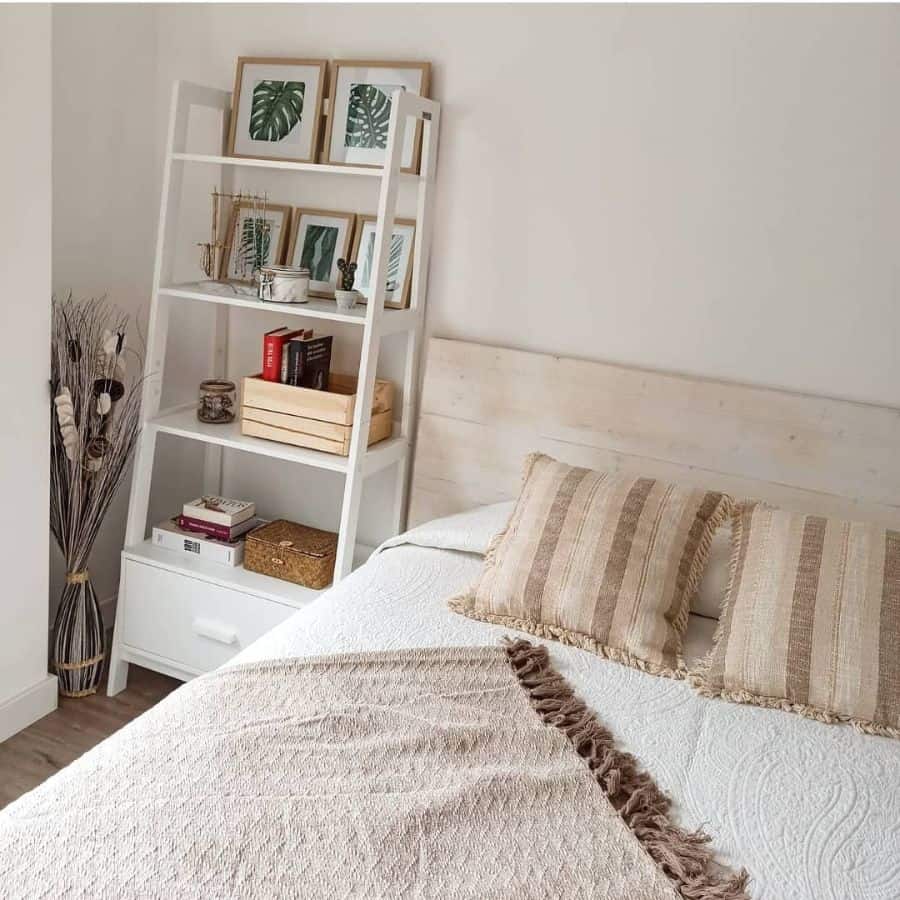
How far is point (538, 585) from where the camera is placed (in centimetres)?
207

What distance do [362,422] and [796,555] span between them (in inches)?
41.0

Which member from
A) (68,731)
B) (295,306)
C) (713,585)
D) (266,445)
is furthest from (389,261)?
(68,731)

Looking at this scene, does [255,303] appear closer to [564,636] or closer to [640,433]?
[640,433]

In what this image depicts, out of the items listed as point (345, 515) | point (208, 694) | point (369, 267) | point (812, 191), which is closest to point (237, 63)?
point (369, 267)

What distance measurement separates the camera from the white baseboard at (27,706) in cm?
246

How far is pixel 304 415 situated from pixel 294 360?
0.53ft

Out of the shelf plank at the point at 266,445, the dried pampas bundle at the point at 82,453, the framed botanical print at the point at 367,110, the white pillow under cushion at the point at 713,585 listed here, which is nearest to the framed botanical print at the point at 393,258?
the framed botanical print at the point at 367,110

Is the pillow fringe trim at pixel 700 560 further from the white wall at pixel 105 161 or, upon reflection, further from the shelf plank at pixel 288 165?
the white wall at pixel 105 161

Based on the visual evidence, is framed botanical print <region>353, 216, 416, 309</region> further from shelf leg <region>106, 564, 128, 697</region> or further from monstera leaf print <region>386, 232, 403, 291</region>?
shelf leg <region>106, 564, 128, 697</region>

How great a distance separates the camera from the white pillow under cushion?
2.15 m

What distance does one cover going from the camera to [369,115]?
8.48 ft

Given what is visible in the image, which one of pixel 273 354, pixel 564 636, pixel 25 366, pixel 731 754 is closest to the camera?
pixel 731 754

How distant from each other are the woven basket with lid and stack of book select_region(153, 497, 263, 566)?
0.15 feet

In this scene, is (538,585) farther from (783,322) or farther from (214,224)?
(214,224)
